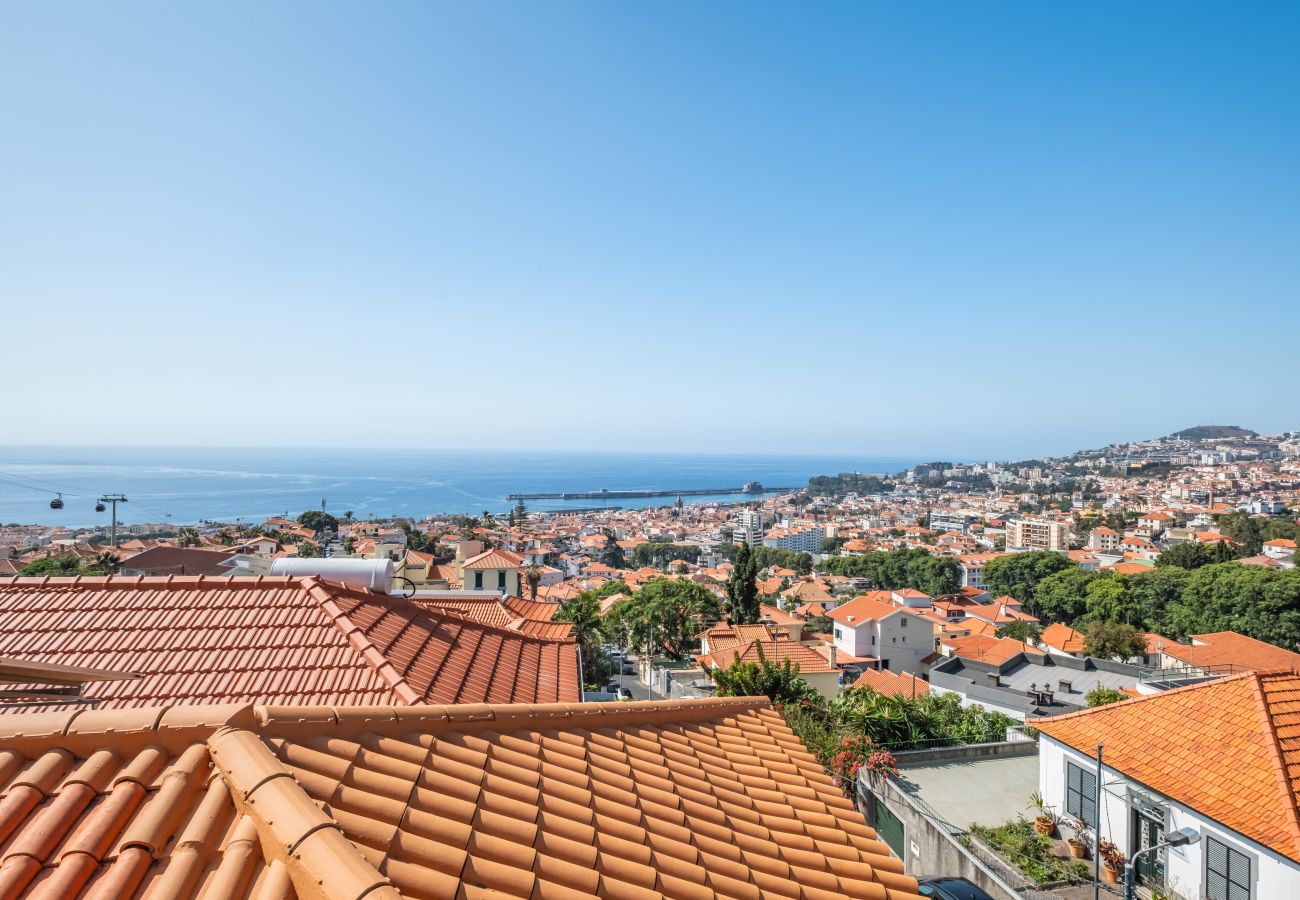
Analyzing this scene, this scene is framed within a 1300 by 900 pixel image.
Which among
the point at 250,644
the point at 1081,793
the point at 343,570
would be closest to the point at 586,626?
the point at 1081,793

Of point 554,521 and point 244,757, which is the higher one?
point 244,757

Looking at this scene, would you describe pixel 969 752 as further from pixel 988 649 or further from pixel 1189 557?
pixel 1189 557

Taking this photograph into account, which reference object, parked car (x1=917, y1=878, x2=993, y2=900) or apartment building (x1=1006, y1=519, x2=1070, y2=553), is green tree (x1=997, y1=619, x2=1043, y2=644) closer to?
parked car (x1=917, y1=878, x2=993, y2=900)

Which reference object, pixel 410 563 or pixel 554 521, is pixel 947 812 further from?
pixel 554 521

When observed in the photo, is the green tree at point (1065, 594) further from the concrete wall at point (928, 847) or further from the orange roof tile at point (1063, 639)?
the concrete wall at point (928, 847)

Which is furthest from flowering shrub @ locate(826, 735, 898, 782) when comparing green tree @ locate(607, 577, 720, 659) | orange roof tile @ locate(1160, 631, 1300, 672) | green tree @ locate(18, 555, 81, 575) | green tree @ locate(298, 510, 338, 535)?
green tree @ locate(298, 510, 338, 535)

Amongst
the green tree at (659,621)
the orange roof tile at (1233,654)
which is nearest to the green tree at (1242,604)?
the orange roof tile at (1233,654)

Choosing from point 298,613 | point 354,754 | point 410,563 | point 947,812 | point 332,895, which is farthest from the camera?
point 410,563

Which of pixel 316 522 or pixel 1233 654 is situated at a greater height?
pixel 316 522

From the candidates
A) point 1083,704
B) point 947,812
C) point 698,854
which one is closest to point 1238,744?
point 947,812
